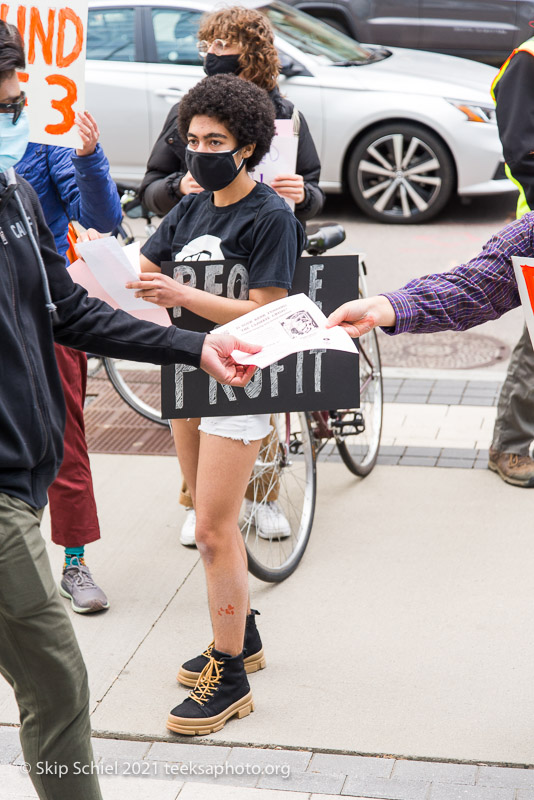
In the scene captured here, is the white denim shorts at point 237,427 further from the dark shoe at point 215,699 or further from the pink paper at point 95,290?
the dark shoe at point 215,699

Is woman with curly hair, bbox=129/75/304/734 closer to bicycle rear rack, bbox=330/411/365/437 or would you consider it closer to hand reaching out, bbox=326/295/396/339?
hand reaching out, bbox=326/295/396/339

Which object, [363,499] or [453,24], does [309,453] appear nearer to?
[363,499]

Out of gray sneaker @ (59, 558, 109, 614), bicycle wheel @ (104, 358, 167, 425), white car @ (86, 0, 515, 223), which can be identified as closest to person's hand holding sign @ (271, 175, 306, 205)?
gray sneaker @ (59, 558, 109, 614)

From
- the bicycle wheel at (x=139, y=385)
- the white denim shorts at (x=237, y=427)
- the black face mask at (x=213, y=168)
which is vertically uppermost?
the black face mask at (x=213, y=168)

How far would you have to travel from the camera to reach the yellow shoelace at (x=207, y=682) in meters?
3.63

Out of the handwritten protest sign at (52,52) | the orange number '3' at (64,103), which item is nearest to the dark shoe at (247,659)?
the orange number '3' at (64,103)

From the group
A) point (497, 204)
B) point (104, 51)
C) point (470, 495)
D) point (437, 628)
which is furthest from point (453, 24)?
point (437, 628)

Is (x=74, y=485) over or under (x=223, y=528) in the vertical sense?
under

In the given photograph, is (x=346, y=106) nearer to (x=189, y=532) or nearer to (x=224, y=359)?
(x=189, y=532)

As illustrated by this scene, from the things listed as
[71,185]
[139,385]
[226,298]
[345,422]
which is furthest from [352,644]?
[139,385]

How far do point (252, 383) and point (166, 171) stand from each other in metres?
1.43

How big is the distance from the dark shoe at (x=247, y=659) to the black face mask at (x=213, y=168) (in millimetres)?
1517

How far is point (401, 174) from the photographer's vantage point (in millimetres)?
10094

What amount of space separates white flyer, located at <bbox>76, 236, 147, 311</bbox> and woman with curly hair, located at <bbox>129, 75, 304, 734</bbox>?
0.17m
